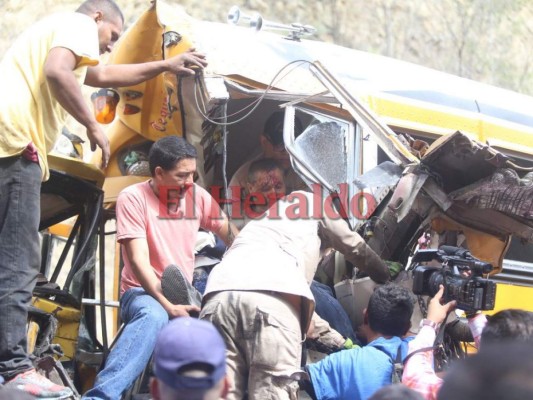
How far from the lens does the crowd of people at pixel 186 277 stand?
4527 mm

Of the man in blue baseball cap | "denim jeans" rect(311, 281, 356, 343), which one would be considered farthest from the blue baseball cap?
"denim jeans" rect(311, 281, 356, 343)

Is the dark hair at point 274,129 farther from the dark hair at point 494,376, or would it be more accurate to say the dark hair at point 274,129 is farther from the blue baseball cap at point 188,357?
the dark hair at point 494,376

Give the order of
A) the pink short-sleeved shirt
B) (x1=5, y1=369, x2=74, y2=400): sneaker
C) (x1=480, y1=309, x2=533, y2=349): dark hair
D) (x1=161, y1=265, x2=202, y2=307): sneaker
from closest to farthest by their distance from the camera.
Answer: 1. (x1=480, y1=309, x2=533, y2=349): dark hair
2. (x1=5, y1=369, x2=74, y2=400): sneaker
3. (x1=161, y1=265, x2=202, y2=307): sneaker
4. the pink short-sleeved shirt

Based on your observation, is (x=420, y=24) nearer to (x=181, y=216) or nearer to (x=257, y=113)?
(x=257, y=113)

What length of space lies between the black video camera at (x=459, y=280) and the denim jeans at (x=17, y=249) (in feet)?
6.07

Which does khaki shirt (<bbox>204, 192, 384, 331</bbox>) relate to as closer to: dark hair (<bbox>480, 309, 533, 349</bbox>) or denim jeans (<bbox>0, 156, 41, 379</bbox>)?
denim jeans (<bbox>0, 156, 41, 379</bbox>)

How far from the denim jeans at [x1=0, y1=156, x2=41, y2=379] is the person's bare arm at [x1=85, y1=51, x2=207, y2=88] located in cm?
106

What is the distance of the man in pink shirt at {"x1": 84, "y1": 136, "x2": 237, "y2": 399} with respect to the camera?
16.2ft

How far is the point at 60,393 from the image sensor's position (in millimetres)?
4598

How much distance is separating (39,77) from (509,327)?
2.65 m

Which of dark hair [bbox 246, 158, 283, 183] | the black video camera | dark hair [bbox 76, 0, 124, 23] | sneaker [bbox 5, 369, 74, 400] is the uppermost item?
dark hair [bbox 76, 0, 124, 23]

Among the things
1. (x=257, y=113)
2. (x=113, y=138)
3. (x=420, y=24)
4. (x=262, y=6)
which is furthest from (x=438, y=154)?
(x=420, y=24)

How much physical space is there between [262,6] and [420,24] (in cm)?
414

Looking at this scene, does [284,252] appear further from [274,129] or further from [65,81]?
[274,129]
